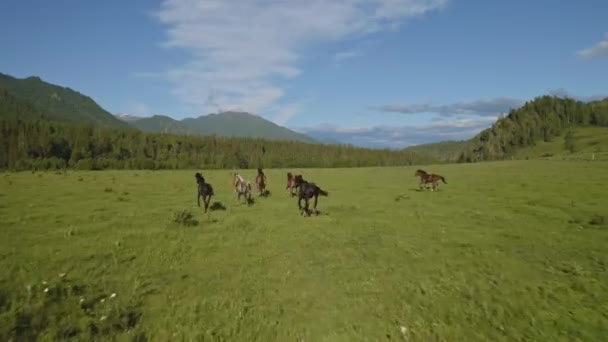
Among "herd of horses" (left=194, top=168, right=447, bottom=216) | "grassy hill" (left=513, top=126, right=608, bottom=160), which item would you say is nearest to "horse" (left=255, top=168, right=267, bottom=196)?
"herd of horses" (left=194, top=168, right=447, bottom=216)

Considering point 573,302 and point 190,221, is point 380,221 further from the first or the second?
point 573,302

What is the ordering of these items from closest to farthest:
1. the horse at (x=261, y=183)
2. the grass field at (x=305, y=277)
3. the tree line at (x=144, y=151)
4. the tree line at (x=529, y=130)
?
1. the grass field at (x=305, y=277)
2. the horse at (x=261, y=183)
3. the tree line at (x=144, y=151)
4. the tree line at (x=529, y=130)

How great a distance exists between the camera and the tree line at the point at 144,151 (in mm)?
101688

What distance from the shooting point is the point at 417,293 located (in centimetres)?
1042

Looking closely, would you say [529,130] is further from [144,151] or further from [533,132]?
[144,151]

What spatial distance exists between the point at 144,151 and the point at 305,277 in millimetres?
139758

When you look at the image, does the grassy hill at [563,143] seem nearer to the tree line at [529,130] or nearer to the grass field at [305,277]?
the tree line at [529,130]

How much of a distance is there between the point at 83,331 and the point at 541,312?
1057cm

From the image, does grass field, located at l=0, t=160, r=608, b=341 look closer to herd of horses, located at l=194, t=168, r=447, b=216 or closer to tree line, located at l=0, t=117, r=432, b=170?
herd of horses, located at l=194, t=168, r=447, b=216

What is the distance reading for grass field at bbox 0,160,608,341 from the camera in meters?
8.68

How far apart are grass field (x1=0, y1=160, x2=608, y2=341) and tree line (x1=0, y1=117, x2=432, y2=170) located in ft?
297

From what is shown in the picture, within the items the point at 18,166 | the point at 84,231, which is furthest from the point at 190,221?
the point at 18,166

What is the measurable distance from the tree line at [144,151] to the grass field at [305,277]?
9043 cm

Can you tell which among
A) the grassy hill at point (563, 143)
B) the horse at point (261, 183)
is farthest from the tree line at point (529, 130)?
the horse at point (261, 183)
